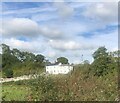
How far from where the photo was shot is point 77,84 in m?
5.77

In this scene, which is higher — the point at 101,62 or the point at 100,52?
the point at 100,52

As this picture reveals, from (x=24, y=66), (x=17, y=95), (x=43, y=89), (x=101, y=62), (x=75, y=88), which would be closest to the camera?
(x=43, y=89)

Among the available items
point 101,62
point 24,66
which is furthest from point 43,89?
point 24,66

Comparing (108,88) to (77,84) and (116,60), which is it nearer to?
(77,84)

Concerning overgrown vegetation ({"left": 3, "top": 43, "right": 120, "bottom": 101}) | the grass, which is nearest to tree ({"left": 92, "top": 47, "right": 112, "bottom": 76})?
overgrown vegetation ({"left": 3, "top": 43, "right": 120, "bottom": 101})

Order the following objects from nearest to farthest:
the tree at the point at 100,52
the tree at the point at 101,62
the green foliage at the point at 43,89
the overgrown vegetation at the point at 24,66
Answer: the green foliage at the point at 43,89, the tree at the point at 101,62, the tree at the point at 100,52, the overgrown vegetation at the point at 24,66

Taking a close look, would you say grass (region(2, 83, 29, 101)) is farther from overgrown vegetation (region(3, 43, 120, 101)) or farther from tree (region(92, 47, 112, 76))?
tree (region(92, 47, 112, 76))

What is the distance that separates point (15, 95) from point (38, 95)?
76cm

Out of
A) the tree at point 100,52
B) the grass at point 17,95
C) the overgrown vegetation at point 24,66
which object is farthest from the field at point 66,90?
the tree at point 100,52

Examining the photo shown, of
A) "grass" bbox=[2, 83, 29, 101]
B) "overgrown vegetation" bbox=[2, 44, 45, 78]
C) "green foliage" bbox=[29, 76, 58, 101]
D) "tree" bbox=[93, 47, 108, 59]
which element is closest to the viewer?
"green foliage" bbox=[29, 76, 58, 101]

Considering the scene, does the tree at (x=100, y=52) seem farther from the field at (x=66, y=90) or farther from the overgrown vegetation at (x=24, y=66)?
the field at (x=66, y=90)

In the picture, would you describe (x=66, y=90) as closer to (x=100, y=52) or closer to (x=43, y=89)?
(x=43, y=89)

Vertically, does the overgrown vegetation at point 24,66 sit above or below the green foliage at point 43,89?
above

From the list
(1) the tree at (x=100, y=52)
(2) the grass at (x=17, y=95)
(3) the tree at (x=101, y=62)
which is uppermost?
(1) the tree at (x=100, y=52)
